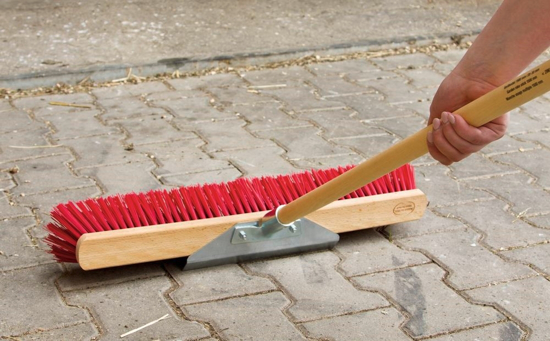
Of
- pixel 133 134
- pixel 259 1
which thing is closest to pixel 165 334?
pixel 133 134

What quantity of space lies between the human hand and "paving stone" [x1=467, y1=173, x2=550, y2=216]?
4.43 ft

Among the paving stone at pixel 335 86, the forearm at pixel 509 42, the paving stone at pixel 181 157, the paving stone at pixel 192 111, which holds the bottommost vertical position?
Result: the paving stone at pixel 181 157

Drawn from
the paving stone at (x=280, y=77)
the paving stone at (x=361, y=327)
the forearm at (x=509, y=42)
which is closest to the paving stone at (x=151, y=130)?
the paving stone at (x=280, y=77)

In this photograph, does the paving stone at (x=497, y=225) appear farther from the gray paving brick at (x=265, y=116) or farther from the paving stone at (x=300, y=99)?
the paving stone at (x=300, y=99)

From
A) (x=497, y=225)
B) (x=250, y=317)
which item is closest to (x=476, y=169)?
(x=497, y=225)

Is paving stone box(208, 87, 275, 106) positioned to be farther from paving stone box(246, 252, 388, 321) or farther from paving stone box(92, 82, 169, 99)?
paving stone box(246, 252, 388, 321)

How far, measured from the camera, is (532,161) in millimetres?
4031

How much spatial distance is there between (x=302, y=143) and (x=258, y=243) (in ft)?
3.86

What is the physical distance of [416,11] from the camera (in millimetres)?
6098

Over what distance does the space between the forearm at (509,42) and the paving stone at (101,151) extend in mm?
2021

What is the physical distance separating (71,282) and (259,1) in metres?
3.38

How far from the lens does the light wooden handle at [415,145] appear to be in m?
1.97

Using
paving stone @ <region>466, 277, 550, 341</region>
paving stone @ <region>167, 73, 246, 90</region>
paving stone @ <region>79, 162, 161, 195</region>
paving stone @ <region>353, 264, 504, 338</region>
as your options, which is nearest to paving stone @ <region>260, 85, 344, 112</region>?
paving stone @ <region>167, 73, 246, 90</region>

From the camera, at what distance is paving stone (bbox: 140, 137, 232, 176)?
12.4 ft
